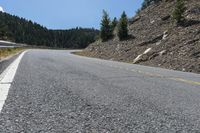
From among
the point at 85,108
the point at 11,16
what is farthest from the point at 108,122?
the point at 11,16

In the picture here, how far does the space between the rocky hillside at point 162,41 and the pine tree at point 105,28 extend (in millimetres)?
3382

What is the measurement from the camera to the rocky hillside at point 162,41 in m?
22.2

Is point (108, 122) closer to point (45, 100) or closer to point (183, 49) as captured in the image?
point (45, 100)

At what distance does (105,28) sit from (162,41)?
19.1 meters

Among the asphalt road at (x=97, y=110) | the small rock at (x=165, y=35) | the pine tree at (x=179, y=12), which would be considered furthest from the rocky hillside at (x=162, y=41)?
the asphalt road at (x=97, y=110)

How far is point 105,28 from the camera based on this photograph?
47500 millimetres

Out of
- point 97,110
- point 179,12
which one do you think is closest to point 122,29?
point 179,12

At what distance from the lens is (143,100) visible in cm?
621

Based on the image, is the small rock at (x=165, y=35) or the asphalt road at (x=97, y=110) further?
the small rock at (x=165, y=35)

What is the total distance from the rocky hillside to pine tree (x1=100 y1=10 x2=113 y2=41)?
3382mm

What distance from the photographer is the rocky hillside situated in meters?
22.2

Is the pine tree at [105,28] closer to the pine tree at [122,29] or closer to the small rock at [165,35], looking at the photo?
the pine tree at [122,29]

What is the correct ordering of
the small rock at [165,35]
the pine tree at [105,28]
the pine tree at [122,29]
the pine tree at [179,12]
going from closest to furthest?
the small rock at [165,35] → the pine tree at [179,12] → the pine tree at [122,29] → the pine tree at [105,28]

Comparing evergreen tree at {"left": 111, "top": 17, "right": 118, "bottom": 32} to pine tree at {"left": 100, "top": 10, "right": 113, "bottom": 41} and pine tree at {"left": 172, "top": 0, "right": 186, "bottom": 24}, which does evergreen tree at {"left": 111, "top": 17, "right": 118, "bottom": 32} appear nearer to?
pine tree at {"left": 100, "top": 10, "right": 113, "bottom": 41}
